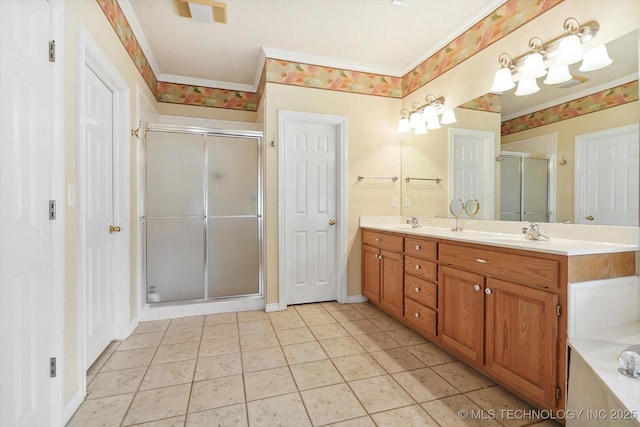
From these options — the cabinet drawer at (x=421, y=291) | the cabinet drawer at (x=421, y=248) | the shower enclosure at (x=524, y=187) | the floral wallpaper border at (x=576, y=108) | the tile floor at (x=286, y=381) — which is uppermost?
the floral wallpaper border at (x=576, y=108)

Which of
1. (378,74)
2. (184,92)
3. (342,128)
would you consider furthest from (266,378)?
(184,92)

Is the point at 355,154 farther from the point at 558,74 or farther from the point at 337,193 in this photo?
the point at 558,74

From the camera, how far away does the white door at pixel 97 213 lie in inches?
71.7

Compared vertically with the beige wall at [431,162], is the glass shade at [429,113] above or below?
above

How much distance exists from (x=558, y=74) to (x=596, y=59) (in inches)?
7.4

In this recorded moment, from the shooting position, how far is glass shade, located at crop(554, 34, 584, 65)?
1.70 metres

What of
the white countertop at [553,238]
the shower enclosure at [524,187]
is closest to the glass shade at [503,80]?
the shower enclosure at [524,187]

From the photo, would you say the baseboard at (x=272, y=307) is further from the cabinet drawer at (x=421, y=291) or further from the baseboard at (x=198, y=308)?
the cabinet drawer at (x=421, y=291)

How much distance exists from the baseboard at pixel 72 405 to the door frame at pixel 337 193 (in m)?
1.69

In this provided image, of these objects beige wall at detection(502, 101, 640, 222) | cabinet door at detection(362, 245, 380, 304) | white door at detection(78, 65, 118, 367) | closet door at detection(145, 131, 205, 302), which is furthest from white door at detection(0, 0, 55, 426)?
beige wall at detection(502, 101, 640, 222)

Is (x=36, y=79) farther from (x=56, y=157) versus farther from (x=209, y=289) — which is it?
(x=209, y=289)

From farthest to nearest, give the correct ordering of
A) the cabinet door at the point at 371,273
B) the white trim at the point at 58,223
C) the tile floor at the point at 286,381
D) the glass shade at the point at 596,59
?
the cabinet door at the point at 371,273 < the glass shade at the point at 596,59 < the tile floor at the point at 286,381 < the white trim at the point at 58,223

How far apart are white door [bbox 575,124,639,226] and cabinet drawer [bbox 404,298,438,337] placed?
1120mm

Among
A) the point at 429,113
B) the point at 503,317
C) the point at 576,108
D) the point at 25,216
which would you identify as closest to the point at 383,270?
the point at 503,317
